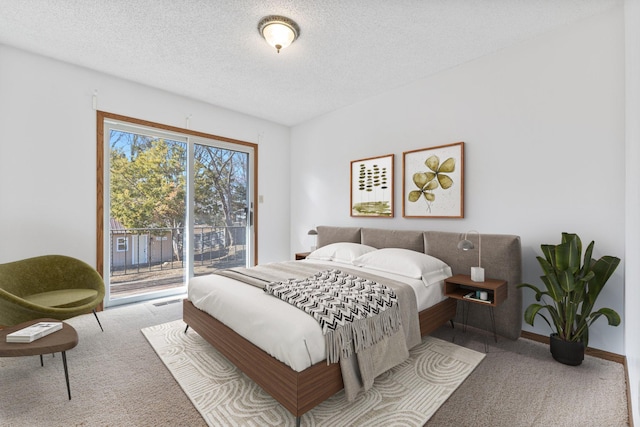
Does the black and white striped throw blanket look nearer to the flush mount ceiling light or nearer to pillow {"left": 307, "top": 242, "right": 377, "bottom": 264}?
pillow {"left": 307, "top": 242, "right": 377, "bottom": 264}

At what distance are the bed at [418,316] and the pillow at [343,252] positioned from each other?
285 mm

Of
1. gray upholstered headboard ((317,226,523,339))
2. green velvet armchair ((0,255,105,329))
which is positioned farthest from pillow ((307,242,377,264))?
green velvet armchair ((0,255,105,329))

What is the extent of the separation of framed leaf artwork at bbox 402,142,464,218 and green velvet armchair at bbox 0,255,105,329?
138 inches

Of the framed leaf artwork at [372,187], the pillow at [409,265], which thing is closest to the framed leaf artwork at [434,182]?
the framed leaf artwork at [372,187]

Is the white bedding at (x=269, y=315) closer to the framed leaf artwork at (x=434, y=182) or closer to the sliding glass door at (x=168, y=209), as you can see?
the framed leaf artwork at (x=434, y=182)

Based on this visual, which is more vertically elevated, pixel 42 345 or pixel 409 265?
pixel 409 265

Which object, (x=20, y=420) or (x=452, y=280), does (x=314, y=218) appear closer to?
(x=452, y=280)

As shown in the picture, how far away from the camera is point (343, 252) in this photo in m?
3.56

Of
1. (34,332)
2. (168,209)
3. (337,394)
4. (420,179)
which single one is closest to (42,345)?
(34,332)

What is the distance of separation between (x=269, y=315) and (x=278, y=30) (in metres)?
2.34

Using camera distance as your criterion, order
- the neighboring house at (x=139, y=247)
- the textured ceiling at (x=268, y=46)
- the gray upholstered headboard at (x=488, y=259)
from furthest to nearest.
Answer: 1. the neighboring house at (x=139, y=247)
2. the gray upholstered headboard at (x=488, y=259)
3. the textured ceiling at (x=268, y=46)

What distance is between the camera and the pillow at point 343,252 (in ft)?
11.4

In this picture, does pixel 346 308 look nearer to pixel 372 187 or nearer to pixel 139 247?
pixel 372 187

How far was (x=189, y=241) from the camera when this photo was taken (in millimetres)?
4219
